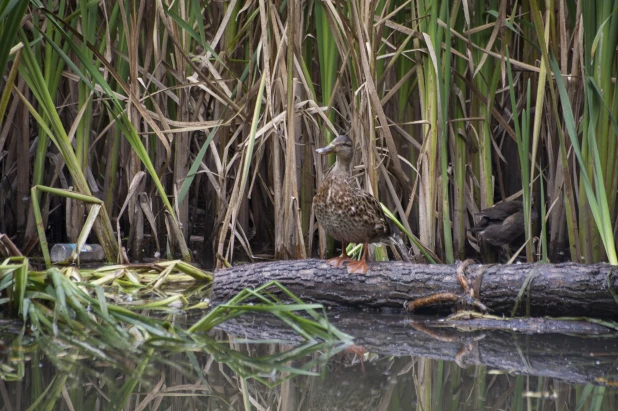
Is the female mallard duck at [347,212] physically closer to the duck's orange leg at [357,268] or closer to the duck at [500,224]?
the duck's orange leg at [357,268]

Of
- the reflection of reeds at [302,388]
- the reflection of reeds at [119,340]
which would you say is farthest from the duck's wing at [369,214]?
the reflection of reeds at [302,388]

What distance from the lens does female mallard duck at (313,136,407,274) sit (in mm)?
4320

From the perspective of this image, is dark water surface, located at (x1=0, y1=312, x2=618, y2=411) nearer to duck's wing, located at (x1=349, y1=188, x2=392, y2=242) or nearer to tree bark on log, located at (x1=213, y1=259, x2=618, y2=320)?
tree bark on log, located at (x1=213, y1=259, x2=618, y2=320)

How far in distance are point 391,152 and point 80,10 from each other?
6.81ft

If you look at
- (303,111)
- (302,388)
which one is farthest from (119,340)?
(303,111)

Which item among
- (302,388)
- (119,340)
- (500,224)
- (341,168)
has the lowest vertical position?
(302,388)

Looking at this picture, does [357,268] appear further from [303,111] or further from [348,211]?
[303,111]

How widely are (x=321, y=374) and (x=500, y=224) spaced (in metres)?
2.78

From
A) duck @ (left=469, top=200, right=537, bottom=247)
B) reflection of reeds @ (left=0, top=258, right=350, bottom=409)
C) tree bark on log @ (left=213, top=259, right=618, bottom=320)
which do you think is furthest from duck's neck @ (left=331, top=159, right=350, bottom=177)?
reflection of reeds @ (left=0, top=258, right=350, bottom=409)

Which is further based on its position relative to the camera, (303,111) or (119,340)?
(303,111)

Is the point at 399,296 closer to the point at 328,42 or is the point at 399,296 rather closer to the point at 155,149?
the point at 328,42

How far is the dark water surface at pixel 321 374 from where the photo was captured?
260cm

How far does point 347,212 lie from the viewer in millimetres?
4309

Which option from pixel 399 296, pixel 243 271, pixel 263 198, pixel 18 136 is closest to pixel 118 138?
pixel 18 136
